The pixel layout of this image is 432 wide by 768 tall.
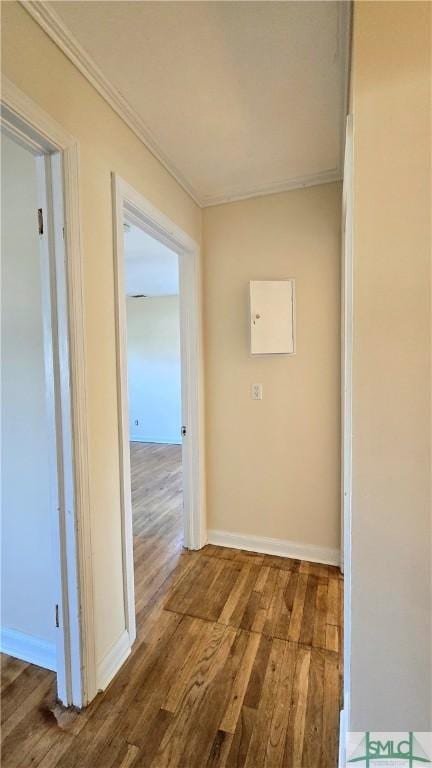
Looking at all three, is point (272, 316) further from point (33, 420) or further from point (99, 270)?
point (33, 420)

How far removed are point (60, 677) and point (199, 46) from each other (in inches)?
96.9

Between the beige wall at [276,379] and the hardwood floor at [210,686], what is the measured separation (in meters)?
0.42

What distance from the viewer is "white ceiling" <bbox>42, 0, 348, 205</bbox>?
1.07 m

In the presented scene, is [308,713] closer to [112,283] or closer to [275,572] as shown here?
[275,572]

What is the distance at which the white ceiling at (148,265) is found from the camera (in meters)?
2.99

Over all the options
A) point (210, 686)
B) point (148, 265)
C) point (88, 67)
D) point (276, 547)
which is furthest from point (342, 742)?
point (148, 265)

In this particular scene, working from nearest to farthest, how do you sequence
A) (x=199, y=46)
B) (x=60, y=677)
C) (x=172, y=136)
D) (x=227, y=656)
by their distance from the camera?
1. (x=199, y=46)
2. (x=60, y=677)
3. (x=227, y=656)
4. (x=172, y=136)

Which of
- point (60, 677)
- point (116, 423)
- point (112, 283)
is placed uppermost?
point (112, 283)

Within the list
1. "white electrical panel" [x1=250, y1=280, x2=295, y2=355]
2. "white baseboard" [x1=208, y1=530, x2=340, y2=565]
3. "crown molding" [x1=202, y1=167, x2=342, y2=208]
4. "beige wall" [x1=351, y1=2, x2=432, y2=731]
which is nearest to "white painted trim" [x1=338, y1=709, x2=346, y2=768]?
"beige wall" [x1=351, y1=2, x2=432, y2=731]

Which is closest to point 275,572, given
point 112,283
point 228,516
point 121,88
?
point 228,516

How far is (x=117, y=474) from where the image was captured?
1483 millimetres

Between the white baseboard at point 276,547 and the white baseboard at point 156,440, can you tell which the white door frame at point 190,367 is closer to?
the white baseboard at point 276,547
